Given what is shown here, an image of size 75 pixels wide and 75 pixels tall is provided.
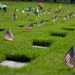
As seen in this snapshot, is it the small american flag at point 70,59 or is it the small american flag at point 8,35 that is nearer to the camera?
the small american flag at point 70,59

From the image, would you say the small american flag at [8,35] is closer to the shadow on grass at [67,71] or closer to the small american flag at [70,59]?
the shadow on grass at [67,71]

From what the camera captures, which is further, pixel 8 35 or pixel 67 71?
pixel 8 35

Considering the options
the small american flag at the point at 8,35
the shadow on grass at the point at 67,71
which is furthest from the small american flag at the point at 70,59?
the small american flag at the point at 8,35

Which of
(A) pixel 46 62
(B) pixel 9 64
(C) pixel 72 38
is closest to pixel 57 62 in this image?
(A) pixel 46 62

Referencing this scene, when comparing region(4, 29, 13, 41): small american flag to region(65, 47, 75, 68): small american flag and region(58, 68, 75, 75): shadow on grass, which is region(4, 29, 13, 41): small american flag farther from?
region(65, 47, 75, 68): small american flag

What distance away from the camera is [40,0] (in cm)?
5372

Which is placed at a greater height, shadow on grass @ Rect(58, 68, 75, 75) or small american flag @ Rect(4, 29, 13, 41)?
shadow on grass @ Rect(58, 68, 75, 75)

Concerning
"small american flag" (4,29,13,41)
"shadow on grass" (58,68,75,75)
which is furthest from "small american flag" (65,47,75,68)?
"small american flag" (4,29,13,41)

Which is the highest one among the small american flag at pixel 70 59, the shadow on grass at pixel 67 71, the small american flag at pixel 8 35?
the small american flag at pixel 70 59

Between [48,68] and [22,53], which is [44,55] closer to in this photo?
[22,53]

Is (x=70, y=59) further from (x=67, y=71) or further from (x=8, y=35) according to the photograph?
(x=8, y=35)

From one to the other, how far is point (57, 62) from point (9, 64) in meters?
1.28

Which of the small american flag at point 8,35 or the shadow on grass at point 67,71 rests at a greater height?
the shadow on grass at point 67,71

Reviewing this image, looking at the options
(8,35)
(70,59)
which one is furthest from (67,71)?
(8,35)
